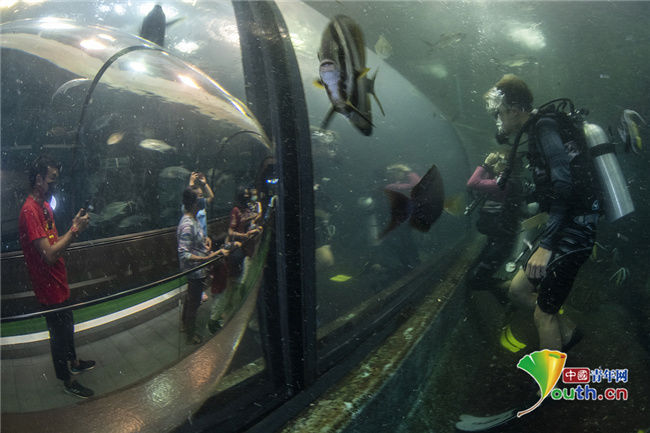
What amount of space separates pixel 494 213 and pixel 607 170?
423mm

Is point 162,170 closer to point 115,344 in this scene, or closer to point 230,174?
point 230,174

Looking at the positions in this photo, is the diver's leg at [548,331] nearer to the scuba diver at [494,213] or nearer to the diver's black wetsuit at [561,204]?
the diver's black wetsuit at [561,204]

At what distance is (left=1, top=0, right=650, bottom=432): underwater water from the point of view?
862 millimetres

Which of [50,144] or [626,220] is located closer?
[50,144]

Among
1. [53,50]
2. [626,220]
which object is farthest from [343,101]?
[626,220]

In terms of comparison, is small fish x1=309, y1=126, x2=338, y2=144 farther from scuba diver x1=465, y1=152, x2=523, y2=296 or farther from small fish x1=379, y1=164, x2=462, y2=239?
scuba diver x1=465, y1=152, x2=523, y2=296

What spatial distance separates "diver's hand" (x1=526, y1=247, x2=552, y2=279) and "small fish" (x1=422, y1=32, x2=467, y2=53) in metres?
→ 0.97

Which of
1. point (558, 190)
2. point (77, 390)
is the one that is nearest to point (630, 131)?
point (558, 190)

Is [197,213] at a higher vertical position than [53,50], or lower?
lower

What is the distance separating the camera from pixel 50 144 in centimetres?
83

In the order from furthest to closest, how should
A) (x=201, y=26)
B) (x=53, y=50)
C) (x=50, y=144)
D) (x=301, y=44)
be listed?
(x=301, y=44), (x=201, y=26), (x=53, y=50), (x=50, y=144)

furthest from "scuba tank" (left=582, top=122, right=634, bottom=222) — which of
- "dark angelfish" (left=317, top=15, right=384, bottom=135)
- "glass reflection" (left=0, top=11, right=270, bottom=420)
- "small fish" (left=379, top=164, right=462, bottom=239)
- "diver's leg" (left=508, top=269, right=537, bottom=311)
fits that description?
"glass reflection" (left=0, top=11, right=270, bottom=420)

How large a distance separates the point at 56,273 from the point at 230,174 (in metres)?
0.59

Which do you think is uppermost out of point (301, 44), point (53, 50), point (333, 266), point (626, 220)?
point (301, 44)
